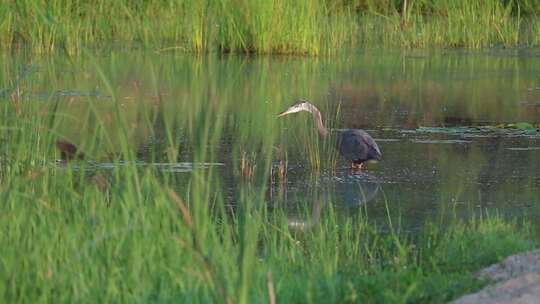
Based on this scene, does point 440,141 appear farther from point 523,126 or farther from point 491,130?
point 523,126

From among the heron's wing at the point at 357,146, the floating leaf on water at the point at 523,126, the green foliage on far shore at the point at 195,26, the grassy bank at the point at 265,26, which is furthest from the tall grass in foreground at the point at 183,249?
the green foliage on far shore at the point at 195,26

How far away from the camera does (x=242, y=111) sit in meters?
10.1

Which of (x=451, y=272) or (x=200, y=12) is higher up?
(x=200, y=12)

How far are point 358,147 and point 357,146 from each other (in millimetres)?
14

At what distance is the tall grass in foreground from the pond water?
20 centimetres

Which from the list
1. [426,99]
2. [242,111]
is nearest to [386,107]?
[426,99]

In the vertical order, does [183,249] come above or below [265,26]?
below

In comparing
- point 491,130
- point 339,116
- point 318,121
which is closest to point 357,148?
point 318,121

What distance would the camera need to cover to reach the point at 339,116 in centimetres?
1034

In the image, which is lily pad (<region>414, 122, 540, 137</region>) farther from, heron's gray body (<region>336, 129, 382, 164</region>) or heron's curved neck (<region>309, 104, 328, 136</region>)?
heron's gray body (<region>336, 129, 382, 164</region>)

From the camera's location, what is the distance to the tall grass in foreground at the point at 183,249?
4.08 metres

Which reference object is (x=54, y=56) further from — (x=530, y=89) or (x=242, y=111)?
(x=530, y=89)

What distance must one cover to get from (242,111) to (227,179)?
279 cm

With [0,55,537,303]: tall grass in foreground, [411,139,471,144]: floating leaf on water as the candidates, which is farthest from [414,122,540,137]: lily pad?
[0,55,537,303]: tall grass in foreground
